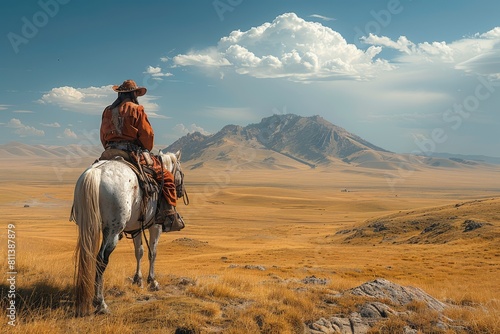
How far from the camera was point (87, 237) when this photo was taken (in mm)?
6250

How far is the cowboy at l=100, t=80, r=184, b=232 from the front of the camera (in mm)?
7746

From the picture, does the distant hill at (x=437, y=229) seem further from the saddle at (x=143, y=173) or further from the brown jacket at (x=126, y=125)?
the brown jacket at (x=126, y=125)

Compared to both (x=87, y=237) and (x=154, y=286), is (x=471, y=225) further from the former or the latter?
(x=87, y=237)

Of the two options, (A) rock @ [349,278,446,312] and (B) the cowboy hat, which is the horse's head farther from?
(A) rock @ [349,278,446,312]

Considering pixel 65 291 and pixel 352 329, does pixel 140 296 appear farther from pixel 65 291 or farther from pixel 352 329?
pixel 352 329

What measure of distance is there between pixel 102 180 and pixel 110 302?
99.2 inches

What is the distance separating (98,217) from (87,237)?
14.7 inches

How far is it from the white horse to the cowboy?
2.86ft

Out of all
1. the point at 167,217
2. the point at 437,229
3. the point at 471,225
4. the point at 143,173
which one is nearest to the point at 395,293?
the point at 167,217

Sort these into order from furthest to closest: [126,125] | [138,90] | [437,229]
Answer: [437,229] → [138,90] → [126,125]

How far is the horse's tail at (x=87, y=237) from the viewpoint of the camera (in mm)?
6250

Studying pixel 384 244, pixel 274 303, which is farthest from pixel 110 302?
pixel 384 244

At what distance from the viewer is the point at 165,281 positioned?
920 cm

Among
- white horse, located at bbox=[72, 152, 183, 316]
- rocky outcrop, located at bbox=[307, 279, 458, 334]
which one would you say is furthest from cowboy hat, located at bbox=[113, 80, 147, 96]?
rocky outcrop, located at bbox=[307, 279, 458, 334]
